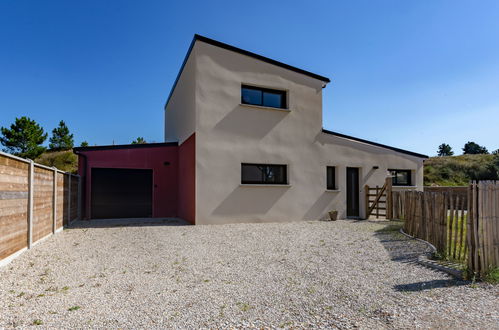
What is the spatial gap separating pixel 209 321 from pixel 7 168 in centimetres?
483

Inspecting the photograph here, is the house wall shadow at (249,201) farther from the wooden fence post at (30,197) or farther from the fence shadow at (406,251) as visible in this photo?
the wooden fence post at (30,197)

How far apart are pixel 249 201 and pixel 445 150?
67.2 m

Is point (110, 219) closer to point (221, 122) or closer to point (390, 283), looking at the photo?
point (221, 122)

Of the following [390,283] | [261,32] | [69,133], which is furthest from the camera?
[69,133]

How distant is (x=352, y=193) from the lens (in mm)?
13859

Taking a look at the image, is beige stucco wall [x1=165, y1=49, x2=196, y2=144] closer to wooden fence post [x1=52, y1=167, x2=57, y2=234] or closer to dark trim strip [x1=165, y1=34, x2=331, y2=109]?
dark trim strip [x1=165, y1=34, x2=331, y2=109]

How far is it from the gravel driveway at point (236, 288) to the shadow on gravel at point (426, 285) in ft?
0.05

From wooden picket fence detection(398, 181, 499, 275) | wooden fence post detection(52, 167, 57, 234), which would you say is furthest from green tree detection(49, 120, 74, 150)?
wooden picket fence detection(398, 181, 499, 275)

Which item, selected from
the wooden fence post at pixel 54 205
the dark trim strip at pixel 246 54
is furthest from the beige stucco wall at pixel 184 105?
the wooden fence post at pixel 54 205

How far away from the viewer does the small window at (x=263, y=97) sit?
12.2m

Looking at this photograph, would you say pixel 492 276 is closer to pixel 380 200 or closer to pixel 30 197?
pixel 30 197

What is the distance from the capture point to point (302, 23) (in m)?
9.82

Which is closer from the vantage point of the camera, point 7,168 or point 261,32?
point 7,168

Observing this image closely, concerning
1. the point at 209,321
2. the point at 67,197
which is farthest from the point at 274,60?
the point at 209,321
